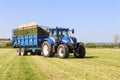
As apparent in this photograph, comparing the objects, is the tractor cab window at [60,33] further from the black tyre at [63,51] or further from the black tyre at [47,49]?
the black tyre at [63,51]

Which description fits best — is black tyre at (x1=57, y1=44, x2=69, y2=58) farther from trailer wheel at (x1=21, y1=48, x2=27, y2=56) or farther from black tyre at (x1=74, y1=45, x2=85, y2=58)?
trailer wheel at (x1=21, y1=48, x2=27, y2=56)

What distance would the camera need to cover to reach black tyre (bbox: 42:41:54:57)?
2531 centimetres

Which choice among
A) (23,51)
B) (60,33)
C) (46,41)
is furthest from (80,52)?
(23,51)

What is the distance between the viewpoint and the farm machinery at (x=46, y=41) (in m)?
23.9

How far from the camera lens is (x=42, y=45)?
26406mm

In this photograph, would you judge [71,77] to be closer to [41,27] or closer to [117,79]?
[117,79]

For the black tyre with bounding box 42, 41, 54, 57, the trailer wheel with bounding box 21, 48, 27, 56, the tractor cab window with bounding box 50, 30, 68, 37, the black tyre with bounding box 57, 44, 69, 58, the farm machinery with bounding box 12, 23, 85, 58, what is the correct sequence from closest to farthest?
1. the black tyre with bounding box 57, 44, 69, 58
2. the farm machinery with bounding box 12, 23, 85, 58
3. the black tyre with bounding box 42, 41, 54, 57
4. the tractor cab window with bounding box 50, 30, 68, 37
5. the trailer wheel with bounding box 21, 48, 27, 56

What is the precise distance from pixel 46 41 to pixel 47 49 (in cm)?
72

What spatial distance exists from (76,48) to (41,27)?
4703 millimetres


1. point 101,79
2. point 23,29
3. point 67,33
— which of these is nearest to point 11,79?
point 101,79

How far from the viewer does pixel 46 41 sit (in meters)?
26.0

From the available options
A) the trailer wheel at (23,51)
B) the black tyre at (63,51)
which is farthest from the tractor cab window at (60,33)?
the trailer wheel at (23,51)

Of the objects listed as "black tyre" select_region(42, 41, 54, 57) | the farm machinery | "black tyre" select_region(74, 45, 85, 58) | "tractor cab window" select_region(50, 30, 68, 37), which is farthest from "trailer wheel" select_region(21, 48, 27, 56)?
"black tyre" select_region(74, 45, 85, 58)

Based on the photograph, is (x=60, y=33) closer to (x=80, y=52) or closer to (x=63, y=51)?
(x=80, y=52)
